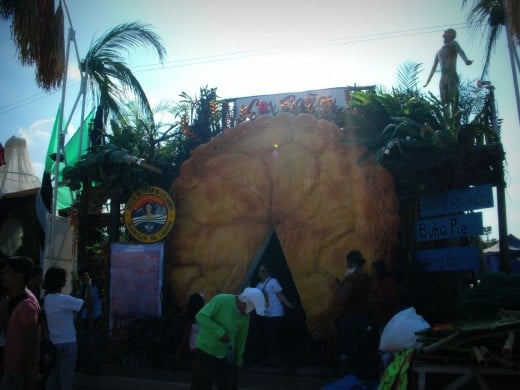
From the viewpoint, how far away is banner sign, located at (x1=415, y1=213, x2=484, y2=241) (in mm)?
7980

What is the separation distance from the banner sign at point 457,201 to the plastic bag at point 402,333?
3917 mm

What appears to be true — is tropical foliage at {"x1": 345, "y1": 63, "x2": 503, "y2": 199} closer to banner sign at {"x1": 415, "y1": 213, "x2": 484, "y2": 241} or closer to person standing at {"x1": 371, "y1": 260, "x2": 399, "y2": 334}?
banner sign at {"x1": 415, "y1": 213, "x2": 484, "y2": 241}

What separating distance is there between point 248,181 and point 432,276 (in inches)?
152

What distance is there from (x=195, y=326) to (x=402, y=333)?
459 cm

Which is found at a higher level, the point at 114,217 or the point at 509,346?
the point at 114,217

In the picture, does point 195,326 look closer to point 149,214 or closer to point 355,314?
point 355,314

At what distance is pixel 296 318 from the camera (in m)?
10.6

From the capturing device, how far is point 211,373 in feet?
17.1

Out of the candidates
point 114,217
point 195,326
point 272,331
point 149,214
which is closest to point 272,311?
point 272,331

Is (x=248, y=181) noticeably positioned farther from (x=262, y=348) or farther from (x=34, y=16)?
(x=34, y=16)

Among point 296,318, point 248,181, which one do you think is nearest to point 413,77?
point 248,181

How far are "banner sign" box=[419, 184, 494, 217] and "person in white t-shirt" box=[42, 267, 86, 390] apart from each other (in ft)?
19.1

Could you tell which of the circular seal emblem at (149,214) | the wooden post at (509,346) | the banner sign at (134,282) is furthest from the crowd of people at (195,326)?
the wooden post at (509,346)

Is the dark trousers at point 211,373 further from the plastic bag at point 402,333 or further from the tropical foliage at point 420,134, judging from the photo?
the tropical foliage at point 420,134
